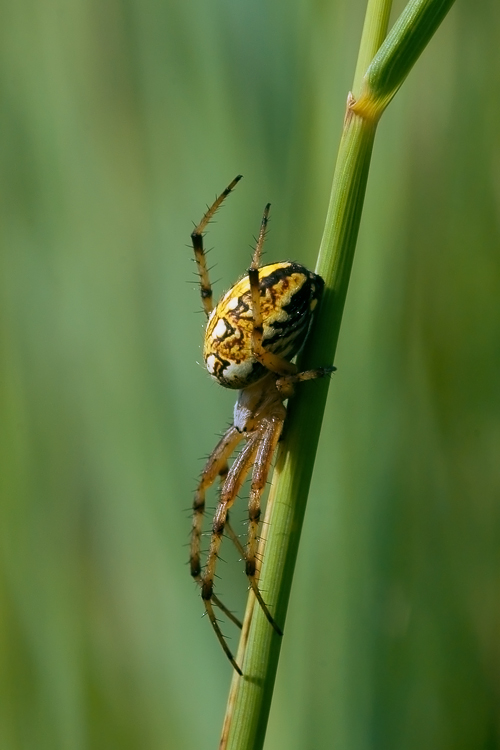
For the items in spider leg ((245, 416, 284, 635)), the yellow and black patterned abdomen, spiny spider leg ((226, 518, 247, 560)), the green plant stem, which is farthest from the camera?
spiny spider leg ((226, 518, 247, 560))

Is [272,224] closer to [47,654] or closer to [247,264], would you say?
[247,264]

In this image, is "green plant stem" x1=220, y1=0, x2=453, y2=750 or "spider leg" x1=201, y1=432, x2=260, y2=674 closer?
"green plant stem" x1=220, y1=0, x2=453, y2=750

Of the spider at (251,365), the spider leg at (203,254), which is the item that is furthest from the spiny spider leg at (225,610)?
the spider leg at (203,254)

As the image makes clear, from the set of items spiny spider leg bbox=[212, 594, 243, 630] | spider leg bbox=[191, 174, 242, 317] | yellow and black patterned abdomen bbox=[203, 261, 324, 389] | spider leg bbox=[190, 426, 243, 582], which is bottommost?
spiny spider leg bbox=[212, 594, 243, 630]

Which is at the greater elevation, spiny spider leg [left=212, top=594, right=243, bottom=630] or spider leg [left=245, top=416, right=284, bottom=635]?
spider leg [left=245, top=416, right=284, bottom=635]

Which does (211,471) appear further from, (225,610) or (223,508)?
(225,610)

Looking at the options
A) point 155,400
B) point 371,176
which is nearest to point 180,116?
point 371,176

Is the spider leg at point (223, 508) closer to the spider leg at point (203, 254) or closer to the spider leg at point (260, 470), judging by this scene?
the spider leg at point (260, 470)

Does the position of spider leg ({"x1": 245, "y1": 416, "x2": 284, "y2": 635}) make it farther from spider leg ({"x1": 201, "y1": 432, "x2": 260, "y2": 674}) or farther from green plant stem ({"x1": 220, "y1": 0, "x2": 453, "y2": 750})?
green plant stem ({"x1": 220, "y1": 0, "x2": 453, "y2": 750})

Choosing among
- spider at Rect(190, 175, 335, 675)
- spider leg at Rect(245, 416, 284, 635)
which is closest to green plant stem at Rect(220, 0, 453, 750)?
spider at Rect(190, 175, 335, 675)
